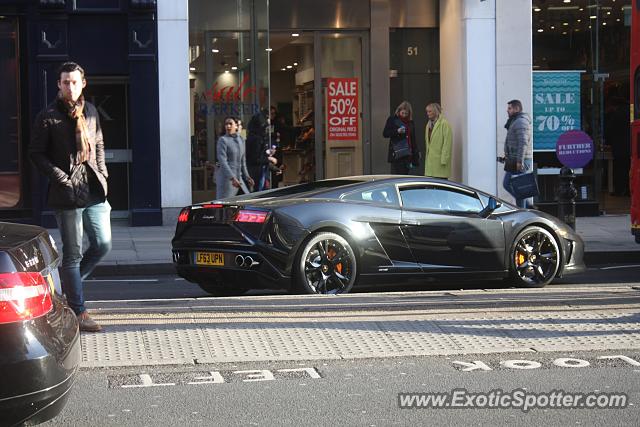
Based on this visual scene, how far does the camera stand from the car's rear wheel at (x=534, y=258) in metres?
11.9

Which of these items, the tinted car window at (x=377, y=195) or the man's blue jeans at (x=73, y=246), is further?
the tinted car window at (x=377, y=195)

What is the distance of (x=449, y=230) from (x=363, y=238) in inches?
40.5

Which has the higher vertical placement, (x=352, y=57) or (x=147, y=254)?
(x=352, y=57)

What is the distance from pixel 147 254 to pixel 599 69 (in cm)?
951

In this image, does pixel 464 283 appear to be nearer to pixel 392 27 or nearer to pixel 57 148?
pixel 57 148

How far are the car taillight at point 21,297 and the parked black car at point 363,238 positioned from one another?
5.43 metres

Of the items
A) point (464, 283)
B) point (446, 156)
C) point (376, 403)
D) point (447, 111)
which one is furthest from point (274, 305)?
point (447, 111)

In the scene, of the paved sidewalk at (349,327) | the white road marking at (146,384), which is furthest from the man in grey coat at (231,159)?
the white road marking at (146,384)

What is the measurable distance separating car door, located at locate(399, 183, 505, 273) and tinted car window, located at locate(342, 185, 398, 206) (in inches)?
3.8

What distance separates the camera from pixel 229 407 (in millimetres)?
6168

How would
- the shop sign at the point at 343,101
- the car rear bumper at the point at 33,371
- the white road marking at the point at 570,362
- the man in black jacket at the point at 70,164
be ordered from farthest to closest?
the shop sign at the point at 343,101, the man in black jacket at the point at 70,164, the white road marking at the point at 570,362, the car rear bumper at the point at 33,371

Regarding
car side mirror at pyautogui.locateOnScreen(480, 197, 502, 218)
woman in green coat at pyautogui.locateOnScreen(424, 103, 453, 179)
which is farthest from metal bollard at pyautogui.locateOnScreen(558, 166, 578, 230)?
car side mirror at pyautogui.locateOnScreen(480, 197, 502, 218)

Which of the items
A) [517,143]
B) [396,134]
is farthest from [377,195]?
[396,134]

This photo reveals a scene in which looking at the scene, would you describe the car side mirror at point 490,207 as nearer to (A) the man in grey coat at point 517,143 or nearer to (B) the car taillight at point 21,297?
(A) the man in grey coat at point 517,143
